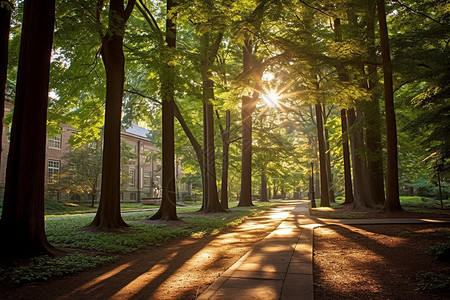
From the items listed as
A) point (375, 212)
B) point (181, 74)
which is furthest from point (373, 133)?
point (181, 74)

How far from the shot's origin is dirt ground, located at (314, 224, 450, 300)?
3.77 m

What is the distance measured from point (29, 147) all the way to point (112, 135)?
4.06 m

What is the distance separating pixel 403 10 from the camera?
566 inches

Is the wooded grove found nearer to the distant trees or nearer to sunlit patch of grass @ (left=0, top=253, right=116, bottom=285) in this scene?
sunlit patch of grass @ (left=0, top=253, right=116, bottom=285)

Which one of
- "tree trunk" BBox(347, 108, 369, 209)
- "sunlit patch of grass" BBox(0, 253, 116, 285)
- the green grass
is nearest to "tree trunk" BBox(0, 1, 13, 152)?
"sunlit patch of grass" BBox(0, 253, 116, 285)

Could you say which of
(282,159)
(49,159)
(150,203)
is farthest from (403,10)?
(49,159)

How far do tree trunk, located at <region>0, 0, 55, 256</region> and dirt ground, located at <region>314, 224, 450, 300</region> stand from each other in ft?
16.3

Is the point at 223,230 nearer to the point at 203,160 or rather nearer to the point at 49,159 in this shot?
the point at 203,160

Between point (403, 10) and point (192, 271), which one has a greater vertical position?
point (403, 10)

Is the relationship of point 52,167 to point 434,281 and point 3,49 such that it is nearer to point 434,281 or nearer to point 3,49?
point 3,49

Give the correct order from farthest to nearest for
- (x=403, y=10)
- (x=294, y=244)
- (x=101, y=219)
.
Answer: (x=403, y=10), (x=101, y=219), (x=294, y=244)

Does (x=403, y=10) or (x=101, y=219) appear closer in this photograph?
(x=101, y=219)

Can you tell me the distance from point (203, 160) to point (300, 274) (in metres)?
14.3

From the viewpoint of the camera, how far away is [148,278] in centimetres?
493
